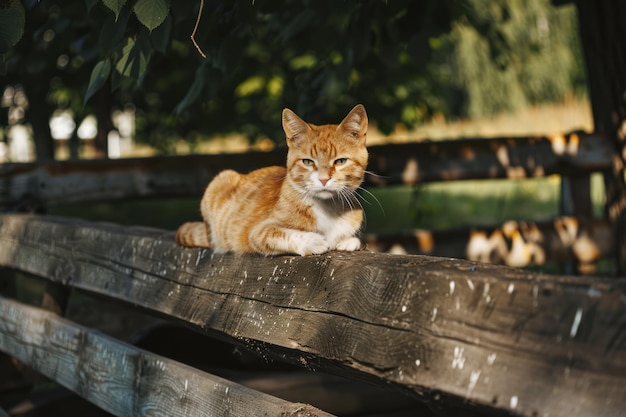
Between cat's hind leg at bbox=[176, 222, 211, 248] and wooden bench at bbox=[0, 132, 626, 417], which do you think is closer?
wooden bench at bbox=[0, 132, 626, 417]

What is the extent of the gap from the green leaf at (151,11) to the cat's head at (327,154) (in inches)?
24.0

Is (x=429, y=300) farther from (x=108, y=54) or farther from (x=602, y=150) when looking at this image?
(x=602, y=150)

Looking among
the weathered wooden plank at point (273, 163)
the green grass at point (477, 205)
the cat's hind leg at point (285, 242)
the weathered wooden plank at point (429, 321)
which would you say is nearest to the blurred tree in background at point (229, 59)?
the weathered wooden plank at point (273, 163)

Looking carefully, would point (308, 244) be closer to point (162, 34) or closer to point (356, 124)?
point (356, 124)

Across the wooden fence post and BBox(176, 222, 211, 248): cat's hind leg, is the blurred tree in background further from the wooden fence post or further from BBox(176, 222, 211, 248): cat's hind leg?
the wooden fence post

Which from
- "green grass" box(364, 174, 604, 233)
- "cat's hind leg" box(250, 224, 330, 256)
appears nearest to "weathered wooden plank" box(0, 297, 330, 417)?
"cat's hind leg" box(250, 224, 330, 256)

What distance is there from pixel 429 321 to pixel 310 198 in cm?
133

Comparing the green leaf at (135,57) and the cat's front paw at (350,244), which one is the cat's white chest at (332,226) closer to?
the cat's front paw at (350,244)

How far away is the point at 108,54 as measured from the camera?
326 centimetres

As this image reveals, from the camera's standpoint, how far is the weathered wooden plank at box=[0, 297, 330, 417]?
251 cm

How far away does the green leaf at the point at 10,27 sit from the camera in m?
2.59

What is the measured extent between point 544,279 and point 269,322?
3.35 ft

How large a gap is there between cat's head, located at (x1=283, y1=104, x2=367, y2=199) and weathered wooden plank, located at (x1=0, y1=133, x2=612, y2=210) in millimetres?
1923

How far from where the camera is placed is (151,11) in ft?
8.71
